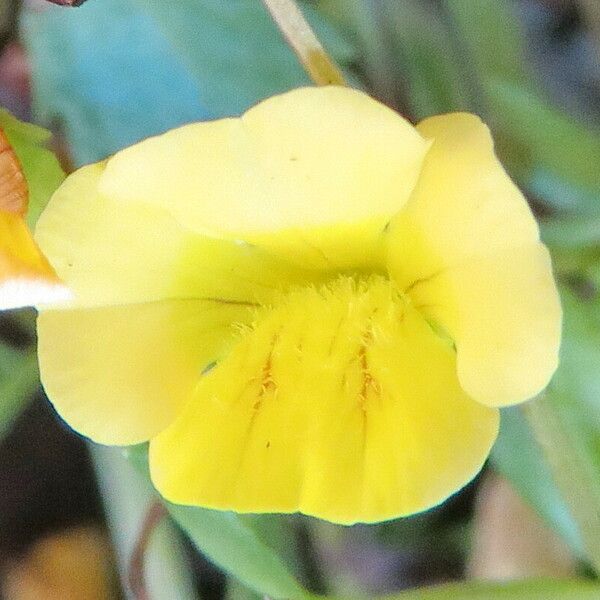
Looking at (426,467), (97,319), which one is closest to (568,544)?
(426,467)

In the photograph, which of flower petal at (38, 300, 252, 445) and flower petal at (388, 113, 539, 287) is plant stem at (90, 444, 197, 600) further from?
flower petal at (388, 113, 539, 287)

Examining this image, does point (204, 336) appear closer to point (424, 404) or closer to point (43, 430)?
point (424, 404)

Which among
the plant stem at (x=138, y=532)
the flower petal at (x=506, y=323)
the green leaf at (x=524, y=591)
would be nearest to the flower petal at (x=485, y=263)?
the flower petal at (x=506, y=323)

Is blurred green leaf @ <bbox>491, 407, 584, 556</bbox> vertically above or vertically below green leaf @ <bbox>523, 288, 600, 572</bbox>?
below

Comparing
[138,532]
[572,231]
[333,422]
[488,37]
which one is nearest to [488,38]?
[488,37]

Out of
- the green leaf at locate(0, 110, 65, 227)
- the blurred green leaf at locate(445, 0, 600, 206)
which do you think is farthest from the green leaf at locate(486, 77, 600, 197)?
the green leaf at locate(0, 110, 65, 227)

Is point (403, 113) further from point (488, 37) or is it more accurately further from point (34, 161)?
point (34, 161)
